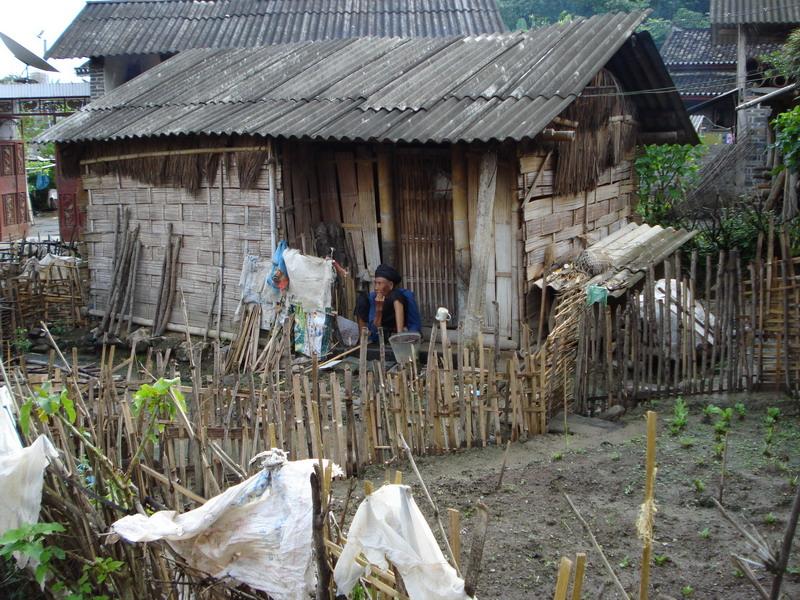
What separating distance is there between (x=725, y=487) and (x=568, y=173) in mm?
5143

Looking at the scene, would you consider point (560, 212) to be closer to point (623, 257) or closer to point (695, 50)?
point (623, 257)

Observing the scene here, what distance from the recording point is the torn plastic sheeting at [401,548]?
10.3 ft

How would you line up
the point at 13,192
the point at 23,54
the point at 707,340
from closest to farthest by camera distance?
1. the point at 707,340
2. the point at 23,54
3. the point at 13,192

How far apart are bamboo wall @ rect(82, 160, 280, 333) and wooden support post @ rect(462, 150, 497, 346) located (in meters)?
2.41

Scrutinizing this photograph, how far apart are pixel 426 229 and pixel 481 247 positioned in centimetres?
110

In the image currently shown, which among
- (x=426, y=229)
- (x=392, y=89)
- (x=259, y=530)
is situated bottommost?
(x=259, y=530)

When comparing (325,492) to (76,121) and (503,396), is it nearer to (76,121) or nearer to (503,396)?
(503,396)

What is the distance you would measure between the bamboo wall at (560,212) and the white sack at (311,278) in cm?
217

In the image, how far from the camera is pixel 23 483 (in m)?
3.97

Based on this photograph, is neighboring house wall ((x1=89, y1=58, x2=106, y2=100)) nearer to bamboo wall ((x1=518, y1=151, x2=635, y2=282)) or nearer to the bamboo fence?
bamboo wall ((x1=518, y1=151, x2=635, y2=282))

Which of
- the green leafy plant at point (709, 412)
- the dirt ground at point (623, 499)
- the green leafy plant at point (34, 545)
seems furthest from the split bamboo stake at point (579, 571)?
the green leafy plant at point (709, 412)

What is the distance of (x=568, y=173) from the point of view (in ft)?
33.0

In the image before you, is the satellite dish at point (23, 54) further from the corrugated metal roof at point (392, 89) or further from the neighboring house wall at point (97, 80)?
the corrugated metal roof at point (392, 89)

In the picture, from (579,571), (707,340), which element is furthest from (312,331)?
(579,571)
